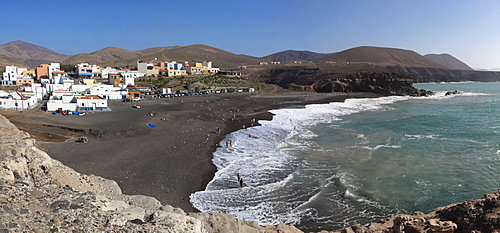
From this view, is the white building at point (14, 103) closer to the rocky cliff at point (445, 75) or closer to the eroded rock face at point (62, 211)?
the eroded rock face at point (62, 211)

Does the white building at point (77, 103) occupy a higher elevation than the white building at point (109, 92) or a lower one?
lower

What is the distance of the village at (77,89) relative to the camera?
29.9 meters

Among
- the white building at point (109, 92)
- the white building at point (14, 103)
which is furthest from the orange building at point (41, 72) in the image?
the white building at point (14, 103)

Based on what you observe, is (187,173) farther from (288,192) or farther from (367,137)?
(367,137)

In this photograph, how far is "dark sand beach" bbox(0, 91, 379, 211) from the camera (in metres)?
13.4

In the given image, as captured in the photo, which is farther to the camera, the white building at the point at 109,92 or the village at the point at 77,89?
the white building at the point at 109,92

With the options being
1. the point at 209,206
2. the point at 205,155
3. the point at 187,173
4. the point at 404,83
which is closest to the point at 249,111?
the point at 205,155

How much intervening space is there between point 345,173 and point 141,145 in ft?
43.4

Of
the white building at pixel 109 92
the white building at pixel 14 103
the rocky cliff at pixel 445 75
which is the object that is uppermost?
the rocky cliff at pixel 445 75

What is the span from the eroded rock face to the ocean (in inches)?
183

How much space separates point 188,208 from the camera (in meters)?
11.1

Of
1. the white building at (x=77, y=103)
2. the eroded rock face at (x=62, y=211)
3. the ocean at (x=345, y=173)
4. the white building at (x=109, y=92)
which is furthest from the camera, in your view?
the white building at (x=109, y=92)

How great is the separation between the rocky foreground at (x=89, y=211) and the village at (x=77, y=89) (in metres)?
24.2

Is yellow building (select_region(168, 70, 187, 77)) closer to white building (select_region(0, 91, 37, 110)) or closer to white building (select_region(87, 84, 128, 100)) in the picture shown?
white building (select_region(87, 84, 128, 100))
